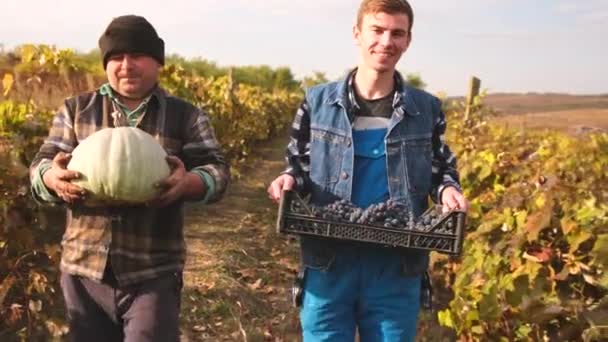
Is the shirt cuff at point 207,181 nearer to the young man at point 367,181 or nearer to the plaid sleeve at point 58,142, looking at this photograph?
the young man at point 367,181

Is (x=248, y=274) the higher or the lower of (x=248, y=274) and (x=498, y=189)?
the lower

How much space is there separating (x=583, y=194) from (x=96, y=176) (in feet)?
8.56

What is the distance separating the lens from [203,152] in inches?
104

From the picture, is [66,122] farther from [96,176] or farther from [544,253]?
[544,253]

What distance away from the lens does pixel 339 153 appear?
2688 millimetres

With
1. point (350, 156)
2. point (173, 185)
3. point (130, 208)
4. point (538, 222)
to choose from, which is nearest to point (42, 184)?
point (130, 208)

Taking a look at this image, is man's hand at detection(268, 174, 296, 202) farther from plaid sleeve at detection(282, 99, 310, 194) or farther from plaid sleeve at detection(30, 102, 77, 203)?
plaid sleeve at detection(30, 102, 77, 203)

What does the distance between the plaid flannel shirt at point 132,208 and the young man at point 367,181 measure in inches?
12.9

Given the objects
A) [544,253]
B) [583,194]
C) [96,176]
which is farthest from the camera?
[583,194]

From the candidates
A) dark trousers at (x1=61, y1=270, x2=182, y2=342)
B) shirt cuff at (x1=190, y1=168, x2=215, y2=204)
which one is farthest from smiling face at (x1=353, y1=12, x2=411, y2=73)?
dark trousers at (x1=61, y1=270, x2=182, y2=342)

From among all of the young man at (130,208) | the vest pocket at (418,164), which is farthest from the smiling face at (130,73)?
the vest pocket at (418,164)

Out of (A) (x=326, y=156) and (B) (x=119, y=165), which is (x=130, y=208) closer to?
(B) (x=119, y=165)

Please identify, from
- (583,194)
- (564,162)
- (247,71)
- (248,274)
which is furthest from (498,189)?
(247,71)

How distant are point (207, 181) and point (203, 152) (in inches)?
6.1
